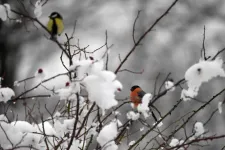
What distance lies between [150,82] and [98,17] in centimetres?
162

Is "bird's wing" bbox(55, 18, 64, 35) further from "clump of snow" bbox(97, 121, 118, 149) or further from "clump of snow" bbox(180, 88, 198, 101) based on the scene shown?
"clump of snow" bbox(97, 121, 118, 149)

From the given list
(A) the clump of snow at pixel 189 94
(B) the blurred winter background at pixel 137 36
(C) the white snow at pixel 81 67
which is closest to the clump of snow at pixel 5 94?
(C) the white snow at pixel 81 67

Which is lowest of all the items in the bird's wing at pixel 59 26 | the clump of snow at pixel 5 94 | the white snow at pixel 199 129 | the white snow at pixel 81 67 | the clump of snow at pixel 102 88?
the clump of snow at pixel 102 88

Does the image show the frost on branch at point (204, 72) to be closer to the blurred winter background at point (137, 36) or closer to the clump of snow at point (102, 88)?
the clump of snow at point (102, 88)

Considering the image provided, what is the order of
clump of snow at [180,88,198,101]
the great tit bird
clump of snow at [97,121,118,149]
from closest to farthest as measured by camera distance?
1. clump of snow at [97,121,118,149]
2. clump of snow at [180,88,198,101]
3. the great tit bird

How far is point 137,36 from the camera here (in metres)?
8.02

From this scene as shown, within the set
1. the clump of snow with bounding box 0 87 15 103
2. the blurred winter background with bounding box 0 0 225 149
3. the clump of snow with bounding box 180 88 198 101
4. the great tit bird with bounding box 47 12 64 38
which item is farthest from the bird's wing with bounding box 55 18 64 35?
the blurred winter background with bounding box 0 0 225 149

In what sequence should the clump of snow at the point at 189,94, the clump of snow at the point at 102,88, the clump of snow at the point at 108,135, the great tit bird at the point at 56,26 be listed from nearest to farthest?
the clump of snow at the point at 102,88 < the clump of snow at the point at 108,135 < the clump of snow at the point at 189,94 < the great tit bird at the point at 56,26

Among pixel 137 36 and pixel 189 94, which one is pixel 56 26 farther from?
pixel 137 36

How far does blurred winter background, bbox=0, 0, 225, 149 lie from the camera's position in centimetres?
619

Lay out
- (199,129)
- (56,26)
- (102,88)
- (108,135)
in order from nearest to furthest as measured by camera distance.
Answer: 1. (102,88)
2. (108,135)
3. (199,129)
4. (56,26)

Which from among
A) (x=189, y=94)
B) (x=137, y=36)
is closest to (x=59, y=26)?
(x=189, y=94)

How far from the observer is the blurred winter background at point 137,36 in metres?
6.19

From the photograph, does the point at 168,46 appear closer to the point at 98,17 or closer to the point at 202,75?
the point at 98,17
